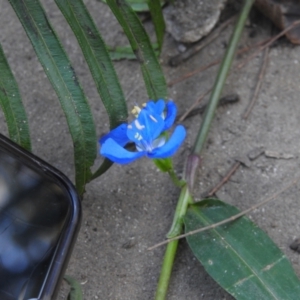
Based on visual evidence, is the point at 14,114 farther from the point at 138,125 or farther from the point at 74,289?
the point at 74,289

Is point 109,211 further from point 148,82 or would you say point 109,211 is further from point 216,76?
point 216,76

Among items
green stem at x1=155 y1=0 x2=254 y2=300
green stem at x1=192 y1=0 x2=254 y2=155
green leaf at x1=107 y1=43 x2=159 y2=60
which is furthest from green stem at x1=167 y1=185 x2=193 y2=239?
green leaf at x1=107 y1=43 x2=159 y2=60

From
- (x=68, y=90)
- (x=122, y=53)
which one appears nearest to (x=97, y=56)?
(x=68, y=90)

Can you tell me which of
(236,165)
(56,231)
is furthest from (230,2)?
(56,231)

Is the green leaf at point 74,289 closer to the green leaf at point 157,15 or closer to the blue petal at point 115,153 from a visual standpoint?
the blue petal at point 115,153

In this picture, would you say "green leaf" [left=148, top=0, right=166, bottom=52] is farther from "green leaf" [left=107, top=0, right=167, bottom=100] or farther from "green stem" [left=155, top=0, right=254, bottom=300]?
"green stem" [left=155, top=0, right=254, bottom=300]

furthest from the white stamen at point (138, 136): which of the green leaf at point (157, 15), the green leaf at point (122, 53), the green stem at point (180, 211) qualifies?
the green leaf at point (122, 53)
